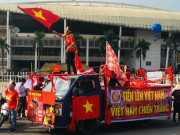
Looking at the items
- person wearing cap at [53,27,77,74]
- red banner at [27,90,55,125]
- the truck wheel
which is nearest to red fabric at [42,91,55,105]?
red banner at [27,90,55,125]

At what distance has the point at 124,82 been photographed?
9.80 metres

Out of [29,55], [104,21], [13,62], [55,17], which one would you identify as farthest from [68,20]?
[55,17]

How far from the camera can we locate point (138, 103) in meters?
9.62

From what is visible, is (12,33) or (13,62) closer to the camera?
(12,33)

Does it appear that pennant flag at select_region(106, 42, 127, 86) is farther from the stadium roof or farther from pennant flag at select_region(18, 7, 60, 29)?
the stadium roof

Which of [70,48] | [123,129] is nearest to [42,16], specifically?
[70,48]

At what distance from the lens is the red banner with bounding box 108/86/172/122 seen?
901cm

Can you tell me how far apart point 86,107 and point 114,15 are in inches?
2767

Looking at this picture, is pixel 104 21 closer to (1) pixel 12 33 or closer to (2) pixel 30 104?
(1) pixel 12 33

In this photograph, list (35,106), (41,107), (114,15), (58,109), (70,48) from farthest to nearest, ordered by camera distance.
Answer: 1. (114,15)
2. (70,48)
3. (35,106)
4. (41,107)
5. (58,109)

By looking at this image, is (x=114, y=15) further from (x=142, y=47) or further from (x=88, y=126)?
(x=88, y=126)

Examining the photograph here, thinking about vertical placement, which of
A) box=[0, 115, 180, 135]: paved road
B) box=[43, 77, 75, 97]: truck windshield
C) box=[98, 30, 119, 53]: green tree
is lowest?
box=[0, 115, 180, 135]: paved road

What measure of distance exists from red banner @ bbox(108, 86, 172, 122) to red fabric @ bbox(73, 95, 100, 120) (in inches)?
19.9

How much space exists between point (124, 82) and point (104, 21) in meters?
66.9
